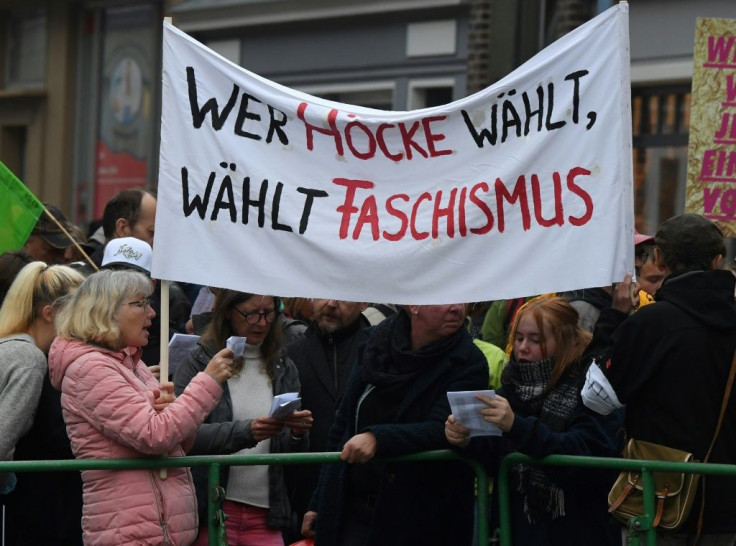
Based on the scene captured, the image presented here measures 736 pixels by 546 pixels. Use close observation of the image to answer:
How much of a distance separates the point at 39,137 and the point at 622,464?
1703 cm

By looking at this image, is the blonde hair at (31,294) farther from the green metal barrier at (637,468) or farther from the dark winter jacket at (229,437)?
the green metal barrier at (637,468)

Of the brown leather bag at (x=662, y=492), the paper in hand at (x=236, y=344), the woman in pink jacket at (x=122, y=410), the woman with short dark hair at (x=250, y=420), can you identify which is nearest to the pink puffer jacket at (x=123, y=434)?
the woman in pink jacket at (x=122, y=410)

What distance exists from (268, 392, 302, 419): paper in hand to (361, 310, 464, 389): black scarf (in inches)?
11.6

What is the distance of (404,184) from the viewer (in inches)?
238

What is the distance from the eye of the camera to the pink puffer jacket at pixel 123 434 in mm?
5656

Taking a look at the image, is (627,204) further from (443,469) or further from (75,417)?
(75,417)

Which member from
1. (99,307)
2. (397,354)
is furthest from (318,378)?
(99,307)

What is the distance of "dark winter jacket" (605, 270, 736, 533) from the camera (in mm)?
5785

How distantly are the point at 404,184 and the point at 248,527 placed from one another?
1.64 m

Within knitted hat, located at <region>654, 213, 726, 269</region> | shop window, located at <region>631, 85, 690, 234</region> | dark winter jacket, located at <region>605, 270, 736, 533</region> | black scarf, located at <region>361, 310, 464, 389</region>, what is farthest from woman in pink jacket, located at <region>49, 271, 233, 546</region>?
shop window, located at <region>631, 85, 690, 234</region>

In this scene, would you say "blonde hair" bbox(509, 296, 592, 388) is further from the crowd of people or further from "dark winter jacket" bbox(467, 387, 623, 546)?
"dark winter jacket" bbox(467, 387, 623, 546)

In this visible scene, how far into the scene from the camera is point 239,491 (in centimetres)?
645

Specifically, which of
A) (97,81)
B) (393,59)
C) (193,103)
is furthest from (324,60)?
(193,103)

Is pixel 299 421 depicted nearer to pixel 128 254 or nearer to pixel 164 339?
pixel 164 339
